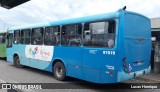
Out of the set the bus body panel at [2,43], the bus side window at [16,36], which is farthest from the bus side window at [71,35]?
the bus body panel at [2,43]

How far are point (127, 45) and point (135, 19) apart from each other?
3.80 feet

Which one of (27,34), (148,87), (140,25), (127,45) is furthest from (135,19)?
(27,34)

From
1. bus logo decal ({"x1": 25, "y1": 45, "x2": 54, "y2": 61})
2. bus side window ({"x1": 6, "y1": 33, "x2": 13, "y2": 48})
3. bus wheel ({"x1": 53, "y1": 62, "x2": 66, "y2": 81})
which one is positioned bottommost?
bus wheel ({"x1": 53, "y1": 62, "x2": 66, "y2": 81})

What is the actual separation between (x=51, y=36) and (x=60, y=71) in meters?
1.76

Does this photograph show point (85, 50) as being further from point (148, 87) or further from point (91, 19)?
point (148, 87)

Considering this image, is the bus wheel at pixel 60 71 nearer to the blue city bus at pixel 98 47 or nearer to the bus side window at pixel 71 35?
the blue city bus at pixel 98 47

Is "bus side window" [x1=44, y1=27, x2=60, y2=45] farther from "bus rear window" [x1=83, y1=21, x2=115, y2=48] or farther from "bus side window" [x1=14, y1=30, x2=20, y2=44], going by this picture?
"bus side window" [x1=14, y1=30, x2=20, y2=44]

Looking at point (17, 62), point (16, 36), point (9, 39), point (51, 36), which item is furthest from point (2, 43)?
point (51, 36)

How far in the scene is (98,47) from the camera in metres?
8.51

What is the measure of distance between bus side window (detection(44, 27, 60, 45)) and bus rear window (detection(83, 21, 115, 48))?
2.10 metres

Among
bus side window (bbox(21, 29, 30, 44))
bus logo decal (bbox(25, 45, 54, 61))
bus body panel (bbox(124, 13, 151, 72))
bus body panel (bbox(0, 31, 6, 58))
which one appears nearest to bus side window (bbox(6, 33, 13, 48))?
bus side window (bbox(21, 29, 30, 44))

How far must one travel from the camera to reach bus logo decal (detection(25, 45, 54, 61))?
11.4 m

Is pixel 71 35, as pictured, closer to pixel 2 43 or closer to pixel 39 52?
pixel 39 52

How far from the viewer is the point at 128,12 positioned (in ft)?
Answer: 27.1
